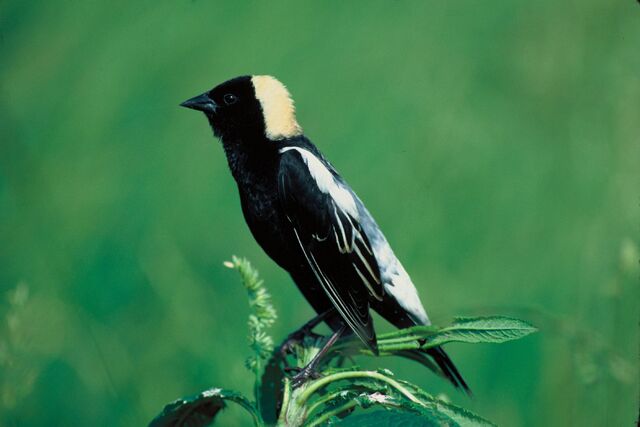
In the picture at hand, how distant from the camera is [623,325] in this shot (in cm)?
150

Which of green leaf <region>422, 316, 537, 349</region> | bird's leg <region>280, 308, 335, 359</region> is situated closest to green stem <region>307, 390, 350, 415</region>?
green leaf <region>422, 316, 537, 349</region>

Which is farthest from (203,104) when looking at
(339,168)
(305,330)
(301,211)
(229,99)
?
(339,168)

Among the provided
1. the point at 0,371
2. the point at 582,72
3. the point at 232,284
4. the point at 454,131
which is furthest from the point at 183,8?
the point at 582,72

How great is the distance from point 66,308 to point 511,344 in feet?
3.01

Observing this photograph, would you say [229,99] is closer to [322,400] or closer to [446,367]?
[446,367]

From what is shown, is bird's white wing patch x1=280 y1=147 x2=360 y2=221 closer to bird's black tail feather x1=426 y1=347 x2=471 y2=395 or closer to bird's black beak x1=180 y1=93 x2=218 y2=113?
bird's black beak x1=180 y1=93 x2=218 y2=113

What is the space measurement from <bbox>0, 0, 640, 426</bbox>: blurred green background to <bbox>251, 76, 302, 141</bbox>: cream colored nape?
0.21 meters

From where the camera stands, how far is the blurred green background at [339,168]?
142 centimetres

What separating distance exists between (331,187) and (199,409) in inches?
21.2

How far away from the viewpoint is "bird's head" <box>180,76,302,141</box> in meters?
1.40

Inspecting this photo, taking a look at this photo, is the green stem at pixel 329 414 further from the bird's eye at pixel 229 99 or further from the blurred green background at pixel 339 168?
the bird's eye at pixel 229 99

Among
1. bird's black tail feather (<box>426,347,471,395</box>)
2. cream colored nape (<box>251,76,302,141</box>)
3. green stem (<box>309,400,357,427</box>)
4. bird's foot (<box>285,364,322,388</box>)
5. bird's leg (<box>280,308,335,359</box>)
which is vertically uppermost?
cream colored nape (<box>251,76,302,141</box>)

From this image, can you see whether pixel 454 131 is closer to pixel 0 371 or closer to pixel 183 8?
pixel 183 8

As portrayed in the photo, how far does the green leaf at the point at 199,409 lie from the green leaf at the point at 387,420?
0.38 ft
